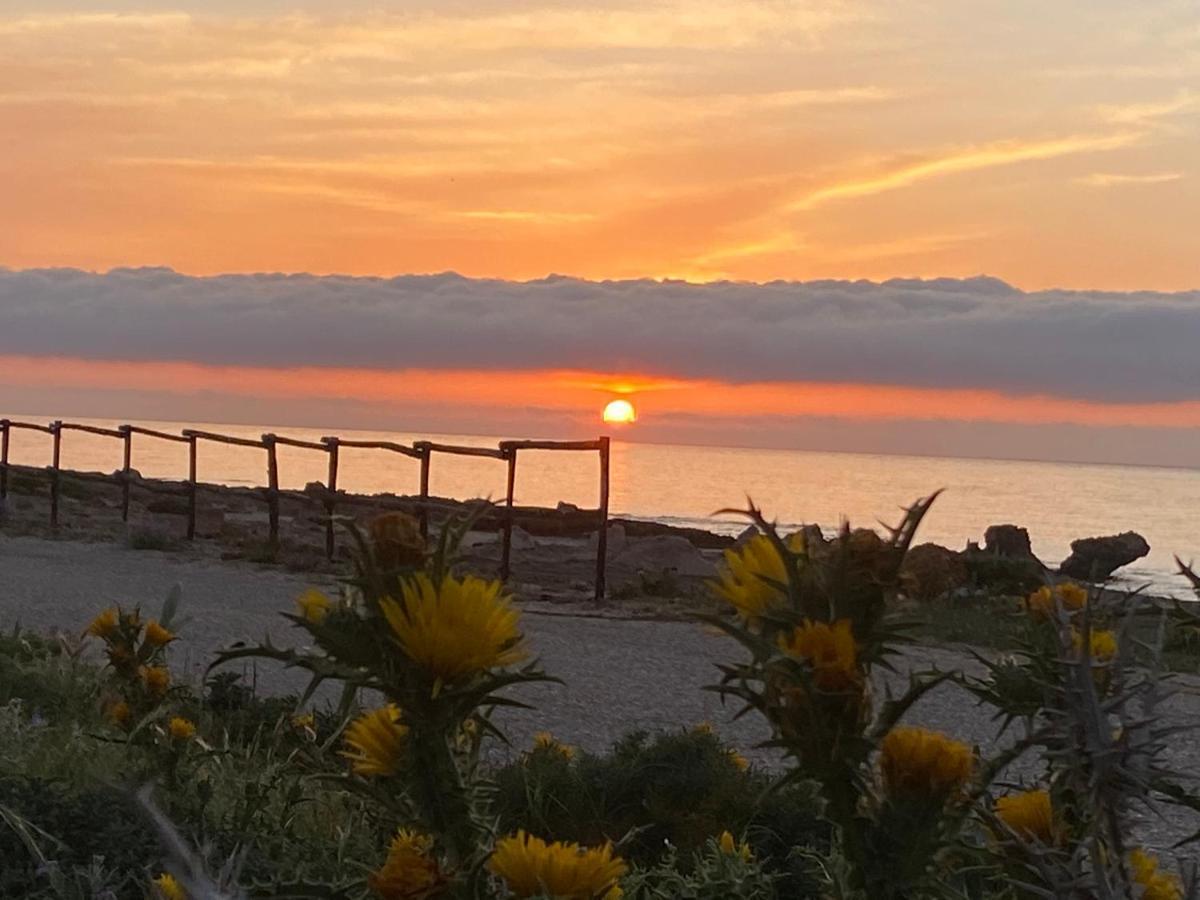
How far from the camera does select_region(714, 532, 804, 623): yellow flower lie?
0.97m

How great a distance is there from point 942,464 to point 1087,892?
546ft

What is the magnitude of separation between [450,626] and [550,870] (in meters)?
0.22

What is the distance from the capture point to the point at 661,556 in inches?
909

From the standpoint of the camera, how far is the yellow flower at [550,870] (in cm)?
102

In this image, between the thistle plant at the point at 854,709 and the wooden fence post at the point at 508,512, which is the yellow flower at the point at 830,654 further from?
the wooden fence post at the point at 508,512

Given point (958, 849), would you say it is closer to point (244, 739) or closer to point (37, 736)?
point (37, 736)

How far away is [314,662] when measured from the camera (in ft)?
3.51

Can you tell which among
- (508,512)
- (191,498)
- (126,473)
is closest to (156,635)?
(508,512)

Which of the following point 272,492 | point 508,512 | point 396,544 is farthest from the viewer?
point 272,492

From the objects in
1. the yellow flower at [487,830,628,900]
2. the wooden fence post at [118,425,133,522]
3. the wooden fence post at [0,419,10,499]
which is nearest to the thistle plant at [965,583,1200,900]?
the yellow flower at [487,830,628,900]

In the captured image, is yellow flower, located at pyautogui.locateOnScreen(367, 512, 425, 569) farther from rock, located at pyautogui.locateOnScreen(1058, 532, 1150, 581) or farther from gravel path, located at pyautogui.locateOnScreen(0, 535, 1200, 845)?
rock, located at pyautogui.locateOnScreen(1058, 532, 1150, 581)

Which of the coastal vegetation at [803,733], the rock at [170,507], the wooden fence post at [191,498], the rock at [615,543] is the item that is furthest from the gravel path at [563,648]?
the rock at [170,507]

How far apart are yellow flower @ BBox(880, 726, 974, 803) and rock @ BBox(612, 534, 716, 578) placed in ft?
67.5

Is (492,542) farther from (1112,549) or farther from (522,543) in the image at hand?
(1112,549)
